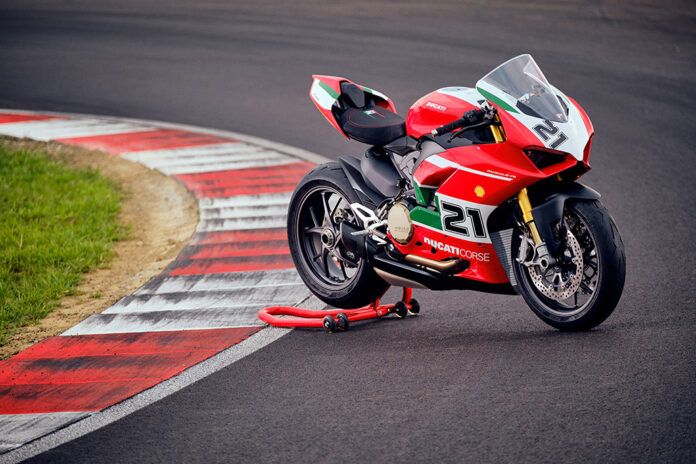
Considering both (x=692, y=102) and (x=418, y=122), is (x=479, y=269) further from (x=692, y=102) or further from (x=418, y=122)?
(x=692, y=102)

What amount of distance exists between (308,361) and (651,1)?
1739 centimetres

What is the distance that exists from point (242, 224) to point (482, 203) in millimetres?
3471

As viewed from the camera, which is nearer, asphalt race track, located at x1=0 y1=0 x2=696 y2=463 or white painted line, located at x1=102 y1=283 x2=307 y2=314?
asphalt race track, located at x1=0 y1=0 x2=696 y2=463

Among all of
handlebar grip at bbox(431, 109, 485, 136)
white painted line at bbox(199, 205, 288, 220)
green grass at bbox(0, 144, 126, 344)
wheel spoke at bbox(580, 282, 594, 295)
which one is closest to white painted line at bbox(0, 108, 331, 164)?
white painted line at bbox(199, 205, 288, 220)

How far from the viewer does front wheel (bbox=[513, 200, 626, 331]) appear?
448cm

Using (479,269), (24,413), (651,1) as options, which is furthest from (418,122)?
(651,1)

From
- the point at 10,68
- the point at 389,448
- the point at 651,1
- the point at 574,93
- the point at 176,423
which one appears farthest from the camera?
the point at 651,1

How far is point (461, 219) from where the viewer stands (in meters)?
4.93

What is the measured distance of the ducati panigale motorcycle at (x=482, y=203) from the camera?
459cm

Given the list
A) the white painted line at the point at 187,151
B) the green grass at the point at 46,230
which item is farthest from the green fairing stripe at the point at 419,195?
the white painted line at the point at 187,151

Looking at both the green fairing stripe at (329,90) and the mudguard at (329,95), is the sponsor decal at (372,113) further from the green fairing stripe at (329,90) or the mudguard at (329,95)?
the green fairing stripe at (329,90)

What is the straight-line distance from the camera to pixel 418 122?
525cm

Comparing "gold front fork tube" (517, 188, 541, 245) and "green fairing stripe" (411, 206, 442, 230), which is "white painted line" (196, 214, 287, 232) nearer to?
"green fairing stripe" (411, 206, 442, 230)

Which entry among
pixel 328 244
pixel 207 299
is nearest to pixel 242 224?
pixel 207 299
